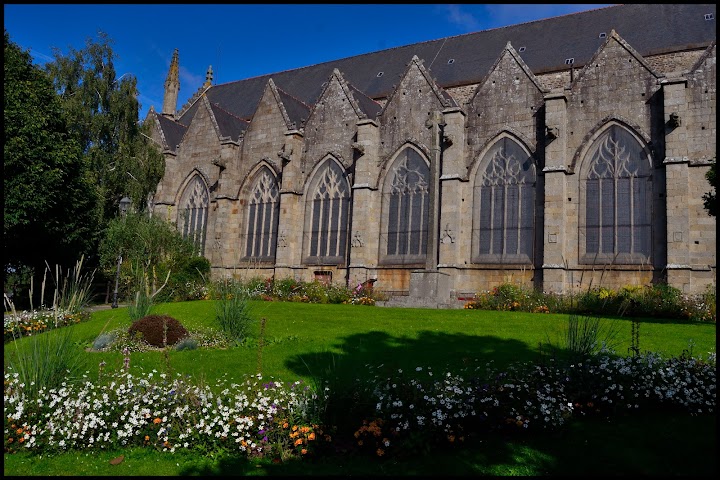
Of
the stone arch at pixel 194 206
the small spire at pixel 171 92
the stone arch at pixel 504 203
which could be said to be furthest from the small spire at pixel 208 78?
the stone arch at pixel 504 203

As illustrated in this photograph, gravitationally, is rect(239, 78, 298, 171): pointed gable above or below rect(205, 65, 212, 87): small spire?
below

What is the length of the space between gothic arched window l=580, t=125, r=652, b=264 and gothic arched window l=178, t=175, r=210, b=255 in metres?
17.4

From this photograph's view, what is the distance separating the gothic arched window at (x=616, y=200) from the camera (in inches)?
699

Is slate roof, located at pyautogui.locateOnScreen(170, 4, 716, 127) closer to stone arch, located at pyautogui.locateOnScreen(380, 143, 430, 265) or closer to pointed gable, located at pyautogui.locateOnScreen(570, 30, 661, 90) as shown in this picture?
pointed gable, located at pyautogui.locateOnScreen(570, 30, 661, 90)

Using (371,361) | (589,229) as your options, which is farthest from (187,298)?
(589,229)

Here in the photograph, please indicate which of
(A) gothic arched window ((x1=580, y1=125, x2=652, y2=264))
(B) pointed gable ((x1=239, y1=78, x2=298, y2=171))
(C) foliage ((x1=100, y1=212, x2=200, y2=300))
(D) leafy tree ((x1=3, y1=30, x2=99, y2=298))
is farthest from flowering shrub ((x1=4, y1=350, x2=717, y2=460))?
(B) pointed gable ((x1=239, y1=78, x2=298, y2=171))

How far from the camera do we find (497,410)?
625cm

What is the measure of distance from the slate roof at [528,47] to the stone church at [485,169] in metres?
0.11

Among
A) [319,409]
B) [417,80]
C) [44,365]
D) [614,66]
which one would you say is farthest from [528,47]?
[44,365]

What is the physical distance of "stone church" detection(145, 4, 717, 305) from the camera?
17375mm

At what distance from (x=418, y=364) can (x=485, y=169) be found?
13.4 m

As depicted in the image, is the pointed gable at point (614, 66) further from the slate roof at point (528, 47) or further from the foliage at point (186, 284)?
the foliage at point (186, 284)

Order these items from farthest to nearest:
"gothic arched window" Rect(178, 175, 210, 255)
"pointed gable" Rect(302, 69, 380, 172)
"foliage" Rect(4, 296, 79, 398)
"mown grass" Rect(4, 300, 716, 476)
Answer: "gothic arched window" Rect(178, 175, 210, 255), "pointed gable" Rect(302, 69, 380, 172), "foliage" Rect(4, 296, 79, 398), "mown grass" Rect(4, 300, 716, 476)

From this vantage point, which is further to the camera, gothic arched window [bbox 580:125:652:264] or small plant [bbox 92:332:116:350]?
gothic arched window [bbox 580:125:652:264]
